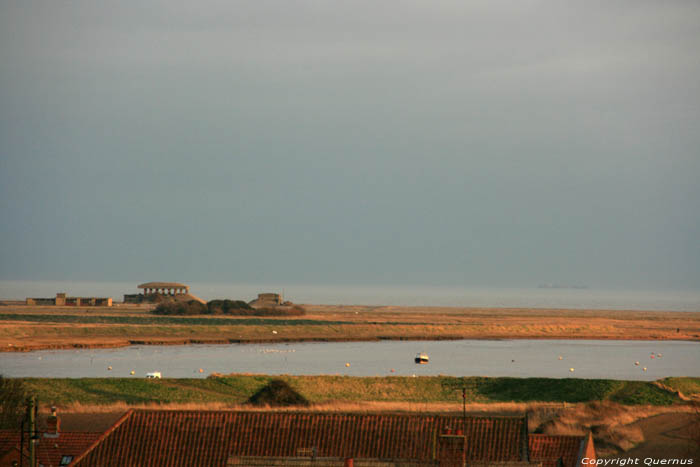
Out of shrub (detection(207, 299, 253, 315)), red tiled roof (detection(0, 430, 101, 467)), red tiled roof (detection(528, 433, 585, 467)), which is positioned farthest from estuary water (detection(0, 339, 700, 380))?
shrub (detection(207, 299, 253, 315))

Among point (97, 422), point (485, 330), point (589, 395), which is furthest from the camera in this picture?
point (485, 330)

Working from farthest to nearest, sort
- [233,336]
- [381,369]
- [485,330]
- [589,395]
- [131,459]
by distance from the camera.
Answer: [485,330] → [233,336] → [381,369] → [589,395] → [131,459]

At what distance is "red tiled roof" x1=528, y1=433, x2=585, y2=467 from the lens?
27.1 m

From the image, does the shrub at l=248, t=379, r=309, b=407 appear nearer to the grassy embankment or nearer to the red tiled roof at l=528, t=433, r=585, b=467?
the grassy embankment

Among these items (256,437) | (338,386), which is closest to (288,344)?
(338,386)

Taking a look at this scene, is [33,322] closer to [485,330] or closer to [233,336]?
[233,336]

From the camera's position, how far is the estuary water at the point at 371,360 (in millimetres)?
69312

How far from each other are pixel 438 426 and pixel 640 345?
91622 millimetres

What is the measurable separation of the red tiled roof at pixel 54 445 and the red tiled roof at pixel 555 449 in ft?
42.6

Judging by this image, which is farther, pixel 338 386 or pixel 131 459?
pixel 338 386

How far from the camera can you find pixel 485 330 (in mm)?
128375

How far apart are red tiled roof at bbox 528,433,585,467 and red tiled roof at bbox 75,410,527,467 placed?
284 centimetres

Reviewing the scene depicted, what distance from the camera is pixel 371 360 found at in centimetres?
8138

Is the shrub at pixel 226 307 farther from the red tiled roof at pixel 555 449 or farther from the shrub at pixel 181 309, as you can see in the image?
the red tiled roof at pixel 555 449
